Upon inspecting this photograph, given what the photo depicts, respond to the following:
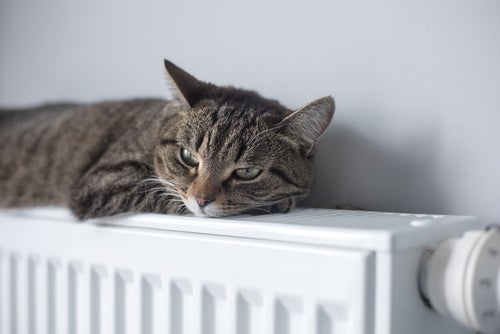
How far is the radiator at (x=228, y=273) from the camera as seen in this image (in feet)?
2.22

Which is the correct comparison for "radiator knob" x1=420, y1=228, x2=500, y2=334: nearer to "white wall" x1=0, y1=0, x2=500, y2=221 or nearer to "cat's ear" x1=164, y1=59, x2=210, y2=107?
"white wall" x1=0, y1=0, x2=500, y2=221

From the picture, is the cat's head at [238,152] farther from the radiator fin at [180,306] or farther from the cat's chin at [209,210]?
the radiator fin at [180,306]

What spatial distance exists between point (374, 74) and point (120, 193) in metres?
0.56

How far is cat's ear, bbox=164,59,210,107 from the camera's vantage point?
3.35 feet

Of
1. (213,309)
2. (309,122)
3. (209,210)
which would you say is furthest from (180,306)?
(309,122)

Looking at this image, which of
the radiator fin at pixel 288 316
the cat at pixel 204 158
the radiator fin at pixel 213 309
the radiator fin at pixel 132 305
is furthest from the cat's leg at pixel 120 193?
the radiator fin at pixel 288 316

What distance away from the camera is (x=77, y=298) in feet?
3.32

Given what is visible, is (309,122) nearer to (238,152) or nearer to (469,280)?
(238,152)

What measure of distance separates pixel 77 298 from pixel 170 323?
25 centimetres

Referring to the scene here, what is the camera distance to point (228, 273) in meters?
0.79

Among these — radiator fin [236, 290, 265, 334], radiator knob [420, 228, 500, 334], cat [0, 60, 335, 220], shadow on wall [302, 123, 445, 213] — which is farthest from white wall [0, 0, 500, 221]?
radiator fin [236, 290, 265, 334]

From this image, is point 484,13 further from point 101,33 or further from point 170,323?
point 101,33

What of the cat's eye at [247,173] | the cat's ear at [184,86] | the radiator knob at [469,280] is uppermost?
the cat's ear at [184,86]

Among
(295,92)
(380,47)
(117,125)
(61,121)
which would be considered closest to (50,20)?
(61,121)
